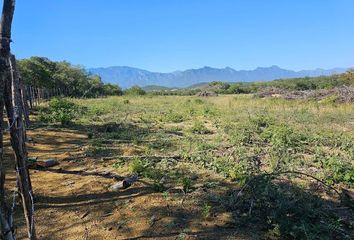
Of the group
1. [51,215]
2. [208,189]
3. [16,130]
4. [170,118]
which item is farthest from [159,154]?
[170,118]

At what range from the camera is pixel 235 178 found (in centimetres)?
576

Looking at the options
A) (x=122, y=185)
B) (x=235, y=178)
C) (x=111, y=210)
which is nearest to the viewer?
(x=111, y=210)

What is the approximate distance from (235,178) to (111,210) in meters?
2.10

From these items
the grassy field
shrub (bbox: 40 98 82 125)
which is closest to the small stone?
the grassy field

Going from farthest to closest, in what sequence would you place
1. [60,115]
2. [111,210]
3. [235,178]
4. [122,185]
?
[60,115] → [235,178] → [122,185] → [111,210]

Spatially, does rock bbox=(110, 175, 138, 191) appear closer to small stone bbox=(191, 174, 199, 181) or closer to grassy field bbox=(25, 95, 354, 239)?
grassy field bbox=(25, 95, 354, 239)

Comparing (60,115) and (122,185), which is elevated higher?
→ (60,115)

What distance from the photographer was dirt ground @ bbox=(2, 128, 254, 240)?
4.13m

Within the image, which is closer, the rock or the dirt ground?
the dirt ground

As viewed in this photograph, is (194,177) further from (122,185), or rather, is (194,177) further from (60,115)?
(60,115)

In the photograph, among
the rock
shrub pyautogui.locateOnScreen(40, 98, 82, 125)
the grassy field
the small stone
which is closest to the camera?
the grassy field

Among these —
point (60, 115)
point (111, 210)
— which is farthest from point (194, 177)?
point (60, 115)

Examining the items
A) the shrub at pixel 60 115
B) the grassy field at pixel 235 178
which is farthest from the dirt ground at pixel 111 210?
the shrub at pixel 60 115

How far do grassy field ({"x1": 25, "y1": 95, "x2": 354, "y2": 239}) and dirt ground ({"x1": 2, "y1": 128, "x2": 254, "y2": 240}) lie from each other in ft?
0.08
